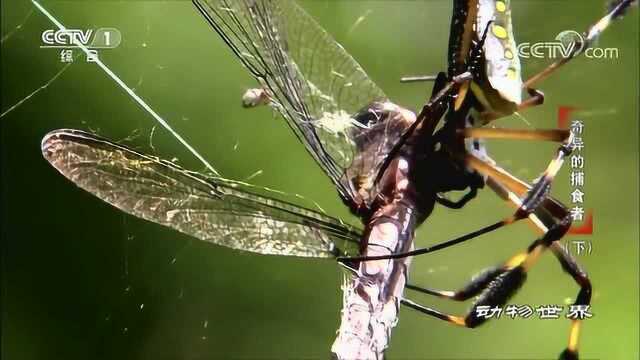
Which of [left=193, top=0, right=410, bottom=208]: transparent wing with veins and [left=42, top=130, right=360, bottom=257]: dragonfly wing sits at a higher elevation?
[left=193, top=0, right=410, bottom=208]: transparent wing with veins

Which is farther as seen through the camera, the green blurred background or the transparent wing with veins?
the green blurred background

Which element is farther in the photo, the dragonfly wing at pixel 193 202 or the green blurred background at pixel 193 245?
the green blurred background at pixel 193 245

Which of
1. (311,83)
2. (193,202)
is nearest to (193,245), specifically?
(193,202)

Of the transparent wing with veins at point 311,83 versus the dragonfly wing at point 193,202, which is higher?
the transparent wing with veins at point 311,83

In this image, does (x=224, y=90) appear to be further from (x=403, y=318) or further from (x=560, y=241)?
(x=560, y=241)
